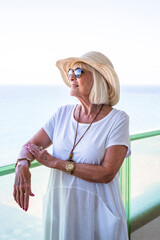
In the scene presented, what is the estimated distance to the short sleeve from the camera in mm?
1471

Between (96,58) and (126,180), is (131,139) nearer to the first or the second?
(126,180)

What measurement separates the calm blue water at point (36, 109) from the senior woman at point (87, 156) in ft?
Answer: 83.2

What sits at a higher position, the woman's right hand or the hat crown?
the hat crown

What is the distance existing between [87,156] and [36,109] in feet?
105

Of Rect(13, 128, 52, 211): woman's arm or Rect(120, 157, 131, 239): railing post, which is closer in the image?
Rect(13, 128, 52, 211): woman's arm

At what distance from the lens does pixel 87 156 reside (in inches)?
58.5

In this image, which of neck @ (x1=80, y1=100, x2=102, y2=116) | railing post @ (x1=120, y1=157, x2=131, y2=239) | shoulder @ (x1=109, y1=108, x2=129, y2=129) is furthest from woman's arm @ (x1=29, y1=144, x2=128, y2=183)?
railing post @ (x1=120, y1=157, x2=131, y2=239)

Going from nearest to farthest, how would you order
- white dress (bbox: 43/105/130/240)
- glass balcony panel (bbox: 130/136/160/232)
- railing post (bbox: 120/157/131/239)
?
white dress (bbox: 43/105/130/240), railing post (bbox: 120/157/131/239), glass balcony panel (bbox: 130/136/160/232)

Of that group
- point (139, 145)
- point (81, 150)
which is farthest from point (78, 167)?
point (139, 145)

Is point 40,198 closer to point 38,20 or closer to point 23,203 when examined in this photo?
point 23,203

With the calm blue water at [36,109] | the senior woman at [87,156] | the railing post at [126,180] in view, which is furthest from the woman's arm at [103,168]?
the calm blue water at [36,109]

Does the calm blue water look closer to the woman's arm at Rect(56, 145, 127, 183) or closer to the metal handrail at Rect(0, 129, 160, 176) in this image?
the metal handrail at Rect(0, 129, 160, 176)

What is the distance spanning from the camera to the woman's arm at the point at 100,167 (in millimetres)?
1450

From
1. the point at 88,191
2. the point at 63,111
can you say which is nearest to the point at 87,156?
the point at 88,191
